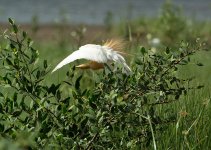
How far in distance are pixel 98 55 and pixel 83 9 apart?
1679 cm

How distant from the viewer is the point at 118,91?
345 cm

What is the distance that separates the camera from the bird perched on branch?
11.3ft

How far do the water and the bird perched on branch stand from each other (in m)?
12.3

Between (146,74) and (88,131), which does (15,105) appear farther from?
(146,74)

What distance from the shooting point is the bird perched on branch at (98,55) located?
3443 mm

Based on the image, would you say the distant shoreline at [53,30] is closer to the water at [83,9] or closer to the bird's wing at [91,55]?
the water at [83,9]

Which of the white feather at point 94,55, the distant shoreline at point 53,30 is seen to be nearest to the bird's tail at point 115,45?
the white feather at point 94,55

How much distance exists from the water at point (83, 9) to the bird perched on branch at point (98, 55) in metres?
→ 12.3

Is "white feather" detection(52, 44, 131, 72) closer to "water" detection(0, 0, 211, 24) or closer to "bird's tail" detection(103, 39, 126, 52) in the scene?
"bird's tail" detection(103, 39, 126, 52)

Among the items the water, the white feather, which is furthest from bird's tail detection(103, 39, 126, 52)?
the water

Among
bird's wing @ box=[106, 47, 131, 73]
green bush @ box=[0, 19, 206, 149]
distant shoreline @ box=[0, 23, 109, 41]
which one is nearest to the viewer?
green bush @ box=[0, 19, 206, 149]

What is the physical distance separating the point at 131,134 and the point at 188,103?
62cm

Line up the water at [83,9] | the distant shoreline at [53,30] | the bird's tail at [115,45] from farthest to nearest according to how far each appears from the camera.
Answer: the water at [83,9] → the distant shoreline at [53,30] → the bird's tail at [115,45]

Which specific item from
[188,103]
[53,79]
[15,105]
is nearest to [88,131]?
[15,105]
